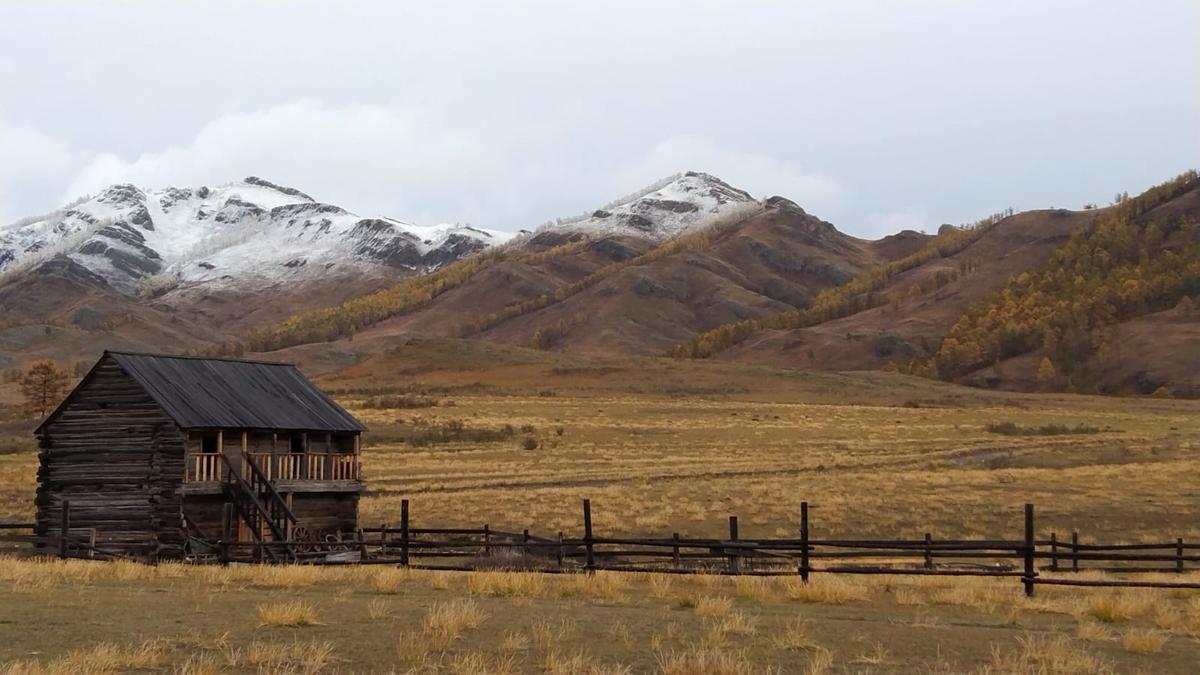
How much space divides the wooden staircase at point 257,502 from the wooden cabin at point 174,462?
1.5 inches

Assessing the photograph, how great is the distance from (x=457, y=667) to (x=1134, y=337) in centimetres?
15376

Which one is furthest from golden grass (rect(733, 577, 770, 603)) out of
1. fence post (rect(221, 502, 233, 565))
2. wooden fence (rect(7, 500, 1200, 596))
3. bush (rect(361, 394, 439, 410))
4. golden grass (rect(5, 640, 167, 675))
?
bush (rect(361, 394, 439, 410))

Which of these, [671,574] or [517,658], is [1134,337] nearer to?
[671,574]

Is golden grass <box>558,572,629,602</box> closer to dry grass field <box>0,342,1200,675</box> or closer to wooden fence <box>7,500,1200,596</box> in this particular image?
dry grass field <box>0,342,1200,675</box>

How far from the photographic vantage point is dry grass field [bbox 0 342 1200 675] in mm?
12750

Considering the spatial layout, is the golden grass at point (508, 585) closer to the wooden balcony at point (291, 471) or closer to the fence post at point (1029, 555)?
the fence post at point (1029, 555)

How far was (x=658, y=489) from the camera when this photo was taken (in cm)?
4731

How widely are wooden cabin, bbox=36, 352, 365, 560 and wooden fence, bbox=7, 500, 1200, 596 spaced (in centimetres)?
86

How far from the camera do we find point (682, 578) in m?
22.0

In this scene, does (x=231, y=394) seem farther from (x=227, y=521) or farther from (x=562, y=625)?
(x=562, y=625)

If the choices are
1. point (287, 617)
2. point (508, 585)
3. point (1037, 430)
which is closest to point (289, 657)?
point (287, 617)

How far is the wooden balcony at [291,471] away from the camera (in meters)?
30.4

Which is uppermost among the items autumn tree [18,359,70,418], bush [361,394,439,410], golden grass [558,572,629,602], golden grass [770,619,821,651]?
autumn tree [18,359,70,418]

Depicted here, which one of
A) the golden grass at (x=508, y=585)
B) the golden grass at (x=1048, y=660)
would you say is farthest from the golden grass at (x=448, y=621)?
the golden grass at (x=1048, y=660)
